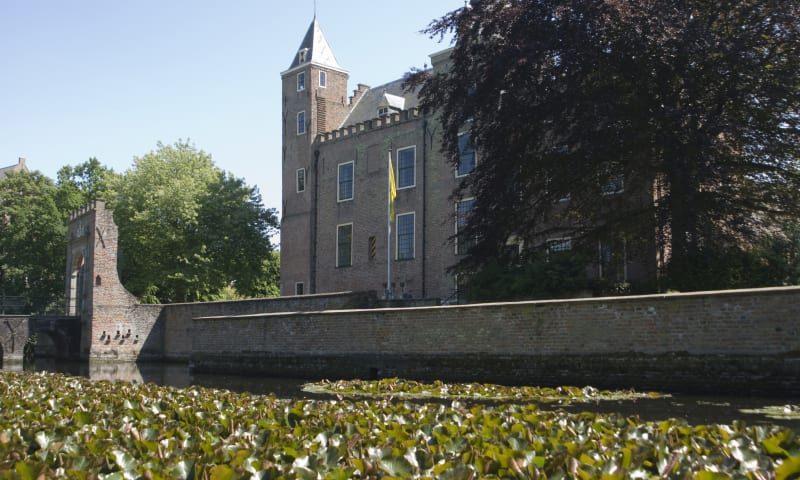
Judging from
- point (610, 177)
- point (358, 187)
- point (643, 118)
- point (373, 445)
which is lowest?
point (373, 445)

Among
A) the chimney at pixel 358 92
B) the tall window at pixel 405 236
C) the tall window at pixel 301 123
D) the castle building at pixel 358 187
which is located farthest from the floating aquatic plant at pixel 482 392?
the chimney at pixel 358 92

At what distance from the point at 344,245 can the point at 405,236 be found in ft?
12.5

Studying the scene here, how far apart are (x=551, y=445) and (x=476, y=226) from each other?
1742 centimetres

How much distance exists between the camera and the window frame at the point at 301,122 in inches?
1544

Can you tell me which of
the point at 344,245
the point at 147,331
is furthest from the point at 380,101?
the point at 147,331

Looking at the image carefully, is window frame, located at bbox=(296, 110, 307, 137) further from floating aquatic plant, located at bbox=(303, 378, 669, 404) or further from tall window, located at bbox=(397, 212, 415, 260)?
floating aquatic plant, located at bbox=(303, 378, 669, 404)

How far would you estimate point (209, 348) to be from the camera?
2533cm

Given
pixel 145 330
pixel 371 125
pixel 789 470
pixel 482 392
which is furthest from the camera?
→ pixel 371 125

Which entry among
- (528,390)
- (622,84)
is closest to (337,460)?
(528,390)

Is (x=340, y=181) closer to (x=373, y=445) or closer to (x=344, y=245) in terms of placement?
(x=344, y=245)

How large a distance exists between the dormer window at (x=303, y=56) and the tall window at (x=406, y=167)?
337 inches

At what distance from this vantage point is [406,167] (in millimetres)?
34250

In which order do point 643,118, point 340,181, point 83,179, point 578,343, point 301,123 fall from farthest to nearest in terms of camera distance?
1. point 83,179
2. point 301,123
3. point 340,181
4. point 643,118
5. point 578,343

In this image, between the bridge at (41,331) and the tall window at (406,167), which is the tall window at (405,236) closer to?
the tall window at (406,167)
